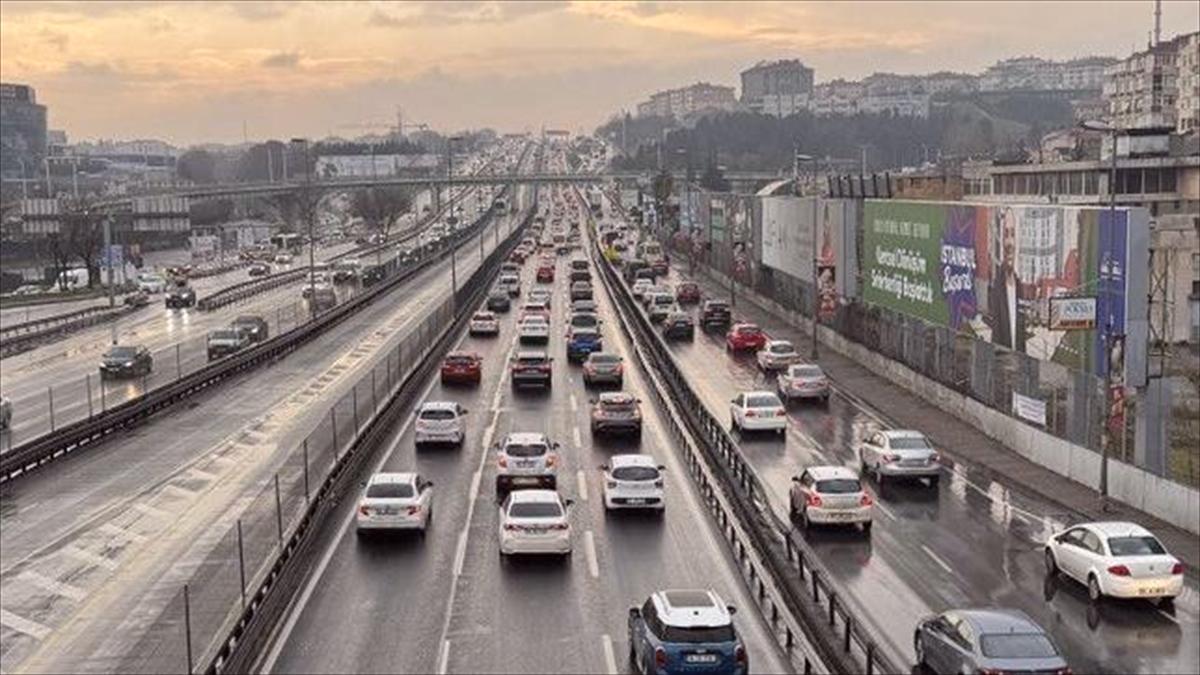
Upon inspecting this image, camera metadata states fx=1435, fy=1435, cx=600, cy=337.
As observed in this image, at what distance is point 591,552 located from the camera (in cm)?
2820

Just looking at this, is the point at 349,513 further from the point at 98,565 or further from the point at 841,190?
the point at 841,190

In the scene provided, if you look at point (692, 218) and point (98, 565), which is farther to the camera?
point (692, 218)

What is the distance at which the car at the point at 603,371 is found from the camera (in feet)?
178

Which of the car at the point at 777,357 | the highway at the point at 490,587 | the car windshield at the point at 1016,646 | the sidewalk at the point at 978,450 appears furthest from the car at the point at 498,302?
the car windshield at the point at 1016,646

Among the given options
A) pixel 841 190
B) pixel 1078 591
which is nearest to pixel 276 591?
pixel 1078 591

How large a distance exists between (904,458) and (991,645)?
55.8 feet

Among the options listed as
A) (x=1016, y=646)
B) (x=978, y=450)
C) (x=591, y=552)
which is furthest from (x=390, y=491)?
(x=978, y=450)

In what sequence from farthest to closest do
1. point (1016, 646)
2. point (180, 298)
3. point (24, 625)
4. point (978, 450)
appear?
1. point (180, 298)
2. point (978, 450)
3. point (24, 625)
4. point (1016, 646)

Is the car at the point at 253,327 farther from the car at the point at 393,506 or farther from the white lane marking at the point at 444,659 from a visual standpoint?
the white lane marking at the point at 444,659

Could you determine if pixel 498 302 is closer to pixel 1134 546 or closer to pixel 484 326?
pixel 484 326

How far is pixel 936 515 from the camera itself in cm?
3169

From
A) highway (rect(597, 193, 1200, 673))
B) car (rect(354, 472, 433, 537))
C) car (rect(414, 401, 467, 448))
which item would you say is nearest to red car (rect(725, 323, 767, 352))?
highway (rect(597, 193, 1200, 673))

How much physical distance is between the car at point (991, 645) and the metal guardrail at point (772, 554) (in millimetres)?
800

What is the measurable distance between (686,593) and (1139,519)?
1463 centimetres
